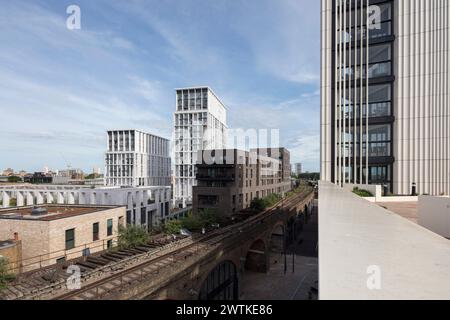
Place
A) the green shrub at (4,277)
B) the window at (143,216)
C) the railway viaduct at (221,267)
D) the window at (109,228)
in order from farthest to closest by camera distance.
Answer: the window at (143,216) → the window at (109,228) → the railway viaduct at (221,267) → the green shrub at (4,277)

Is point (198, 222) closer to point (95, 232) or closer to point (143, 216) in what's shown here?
point (95, 232)

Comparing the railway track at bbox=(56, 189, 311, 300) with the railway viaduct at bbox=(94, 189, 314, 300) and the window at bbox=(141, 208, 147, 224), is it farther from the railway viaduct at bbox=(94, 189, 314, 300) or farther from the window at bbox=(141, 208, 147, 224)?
the window at bbox=(141, 208, 147, 224)

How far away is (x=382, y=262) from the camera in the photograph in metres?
3.83

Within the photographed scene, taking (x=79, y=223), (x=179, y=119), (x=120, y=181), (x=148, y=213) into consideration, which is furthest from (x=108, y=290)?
→ (x=120, y=181)

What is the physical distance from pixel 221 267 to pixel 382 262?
23545 millimetres

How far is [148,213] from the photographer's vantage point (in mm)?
56406

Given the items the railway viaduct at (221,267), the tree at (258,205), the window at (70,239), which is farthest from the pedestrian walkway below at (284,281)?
the window at (70,239)

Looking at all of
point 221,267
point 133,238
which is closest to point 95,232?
point 133,238

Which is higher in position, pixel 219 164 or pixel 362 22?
pixel 362 22

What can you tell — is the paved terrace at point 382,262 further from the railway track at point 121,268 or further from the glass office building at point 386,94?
the glass office building at point 386,94

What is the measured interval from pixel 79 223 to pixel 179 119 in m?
57.1

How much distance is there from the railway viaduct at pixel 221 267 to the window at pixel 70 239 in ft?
45.9

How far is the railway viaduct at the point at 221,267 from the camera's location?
44.9 ft

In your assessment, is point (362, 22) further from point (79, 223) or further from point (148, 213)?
point (148, 213)
